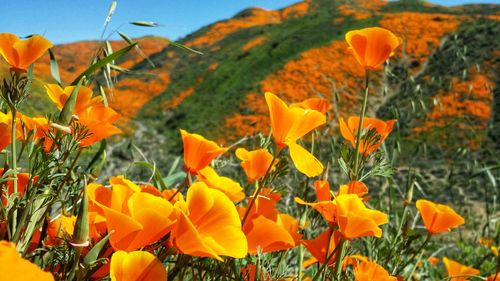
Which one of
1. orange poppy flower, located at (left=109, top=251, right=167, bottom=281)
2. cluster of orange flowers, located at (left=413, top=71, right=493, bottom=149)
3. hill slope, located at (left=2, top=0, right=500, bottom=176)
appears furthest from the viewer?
hill slope, located at (left=2, top=0, right=500, bottom=176)

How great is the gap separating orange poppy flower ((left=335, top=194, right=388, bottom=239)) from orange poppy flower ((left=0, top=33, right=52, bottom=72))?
67 centimetres

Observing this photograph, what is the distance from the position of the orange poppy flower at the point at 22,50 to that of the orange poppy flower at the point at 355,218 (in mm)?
674

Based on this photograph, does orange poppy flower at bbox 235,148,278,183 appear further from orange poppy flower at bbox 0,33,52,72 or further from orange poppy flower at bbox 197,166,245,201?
orange poppy flower at bbox 0,33,52,72

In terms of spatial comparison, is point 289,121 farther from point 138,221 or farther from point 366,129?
point 138,221

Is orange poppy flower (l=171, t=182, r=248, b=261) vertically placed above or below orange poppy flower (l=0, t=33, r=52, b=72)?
below

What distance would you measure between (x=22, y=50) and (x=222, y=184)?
0.51 m

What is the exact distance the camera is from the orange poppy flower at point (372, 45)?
1091 mm

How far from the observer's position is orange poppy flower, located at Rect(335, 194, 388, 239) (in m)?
0.88

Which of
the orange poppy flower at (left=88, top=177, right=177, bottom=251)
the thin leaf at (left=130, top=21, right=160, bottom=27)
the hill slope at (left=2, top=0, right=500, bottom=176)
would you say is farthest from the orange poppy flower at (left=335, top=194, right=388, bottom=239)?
the hill slope at (left=2, top=0, right=500, bottom=176)

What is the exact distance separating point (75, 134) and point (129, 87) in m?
32.0

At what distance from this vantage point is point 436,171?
15070 millimetres

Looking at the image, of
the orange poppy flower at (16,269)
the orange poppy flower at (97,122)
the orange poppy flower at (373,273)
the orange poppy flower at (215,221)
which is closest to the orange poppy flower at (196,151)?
the orange poppy flower at (97,122)

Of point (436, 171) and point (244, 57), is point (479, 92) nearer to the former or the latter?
point (436, 171)

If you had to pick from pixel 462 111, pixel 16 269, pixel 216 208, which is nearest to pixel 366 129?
pixel 216 208
